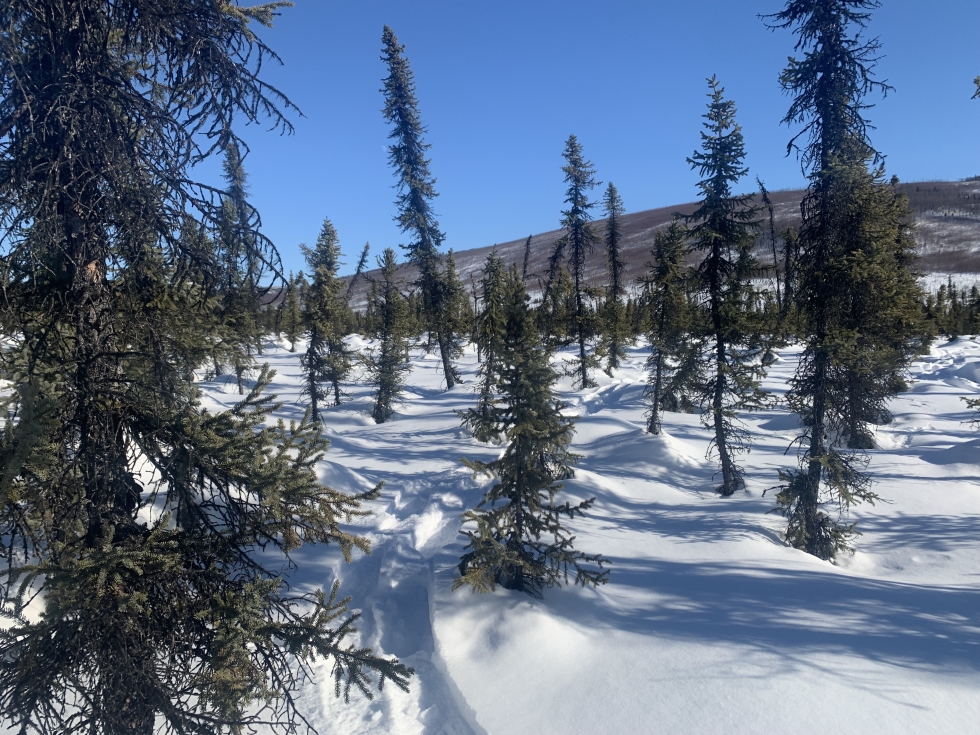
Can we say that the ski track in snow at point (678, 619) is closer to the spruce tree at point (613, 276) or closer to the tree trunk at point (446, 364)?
the tree trunk at point (446, 364)

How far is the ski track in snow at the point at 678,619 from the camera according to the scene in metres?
6.46

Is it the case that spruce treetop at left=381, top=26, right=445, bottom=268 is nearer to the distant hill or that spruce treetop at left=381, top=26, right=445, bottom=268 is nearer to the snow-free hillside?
the snow-free hillside

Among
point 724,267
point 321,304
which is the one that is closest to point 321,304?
point 321,304

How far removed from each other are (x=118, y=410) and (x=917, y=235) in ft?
487

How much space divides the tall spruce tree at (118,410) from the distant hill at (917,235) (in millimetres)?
70815

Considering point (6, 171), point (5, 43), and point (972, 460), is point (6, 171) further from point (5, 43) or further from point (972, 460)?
point (972, 460)

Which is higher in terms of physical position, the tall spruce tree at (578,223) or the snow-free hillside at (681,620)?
the tall spruce tree at (578,223)

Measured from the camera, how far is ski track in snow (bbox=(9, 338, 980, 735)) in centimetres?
646

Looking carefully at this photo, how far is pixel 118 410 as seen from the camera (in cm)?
420

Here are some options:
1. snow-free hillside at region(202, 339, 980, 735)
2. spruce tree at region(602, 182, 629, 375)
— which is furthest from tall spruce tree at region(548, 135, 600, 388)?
snow-free hillside at region(202, 339, 980, 735)

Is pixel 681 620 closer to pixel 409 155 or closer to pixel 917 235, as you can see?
pixel 409 155

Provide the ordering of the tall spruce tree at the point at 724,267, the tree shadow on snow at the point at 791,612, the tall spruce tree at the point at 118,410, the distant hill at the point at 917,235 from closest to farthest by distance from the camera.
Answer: the tall spruce tree at the point at 118,410
the tree shadow on snow at the point at 791,612
the tall spruce tree at the point at 724,267
the distant hill at the point at 917,235

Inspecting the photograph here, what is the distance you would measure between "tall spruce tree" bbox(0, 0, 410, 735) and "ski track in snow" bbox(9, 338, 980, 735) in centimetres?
168

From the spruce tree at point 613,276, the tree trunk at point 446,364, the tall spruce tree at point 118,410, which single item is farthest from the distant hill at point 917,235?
the tall spruce tree at point 118,410
